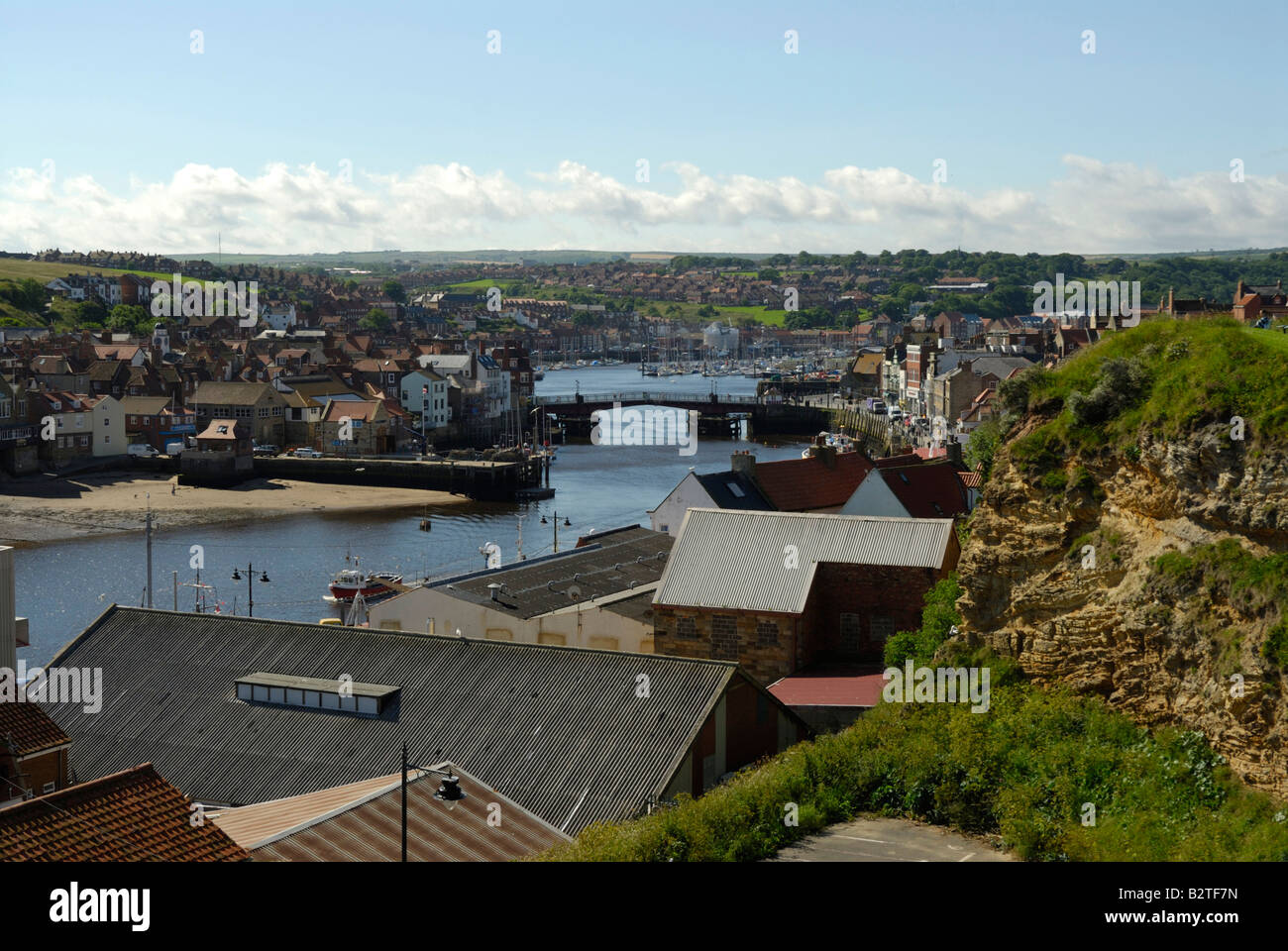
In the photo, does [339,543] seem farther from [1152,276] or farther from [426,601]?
[1152,276]

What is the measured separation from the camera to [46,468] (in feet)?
227

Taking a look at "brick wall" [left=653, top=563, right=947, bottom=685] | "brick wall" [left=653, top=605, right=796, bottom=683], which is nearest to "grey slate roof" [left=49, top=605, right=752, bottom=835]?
"brick wall" [left=653, top=605, right=796, bottom=683]

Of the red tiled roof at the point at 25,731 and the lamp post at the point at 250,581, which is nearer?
the red tiled roof at the point at 25,731

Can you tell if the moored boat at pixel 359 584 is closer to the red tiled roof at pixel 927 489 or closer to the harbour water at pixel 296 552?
the harbour water at pixel 296 552

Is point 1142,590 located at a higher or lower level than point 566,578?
higher

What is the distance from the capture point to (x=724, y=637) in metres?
24.6

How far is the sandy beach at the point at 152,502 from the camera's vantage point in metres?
55.4

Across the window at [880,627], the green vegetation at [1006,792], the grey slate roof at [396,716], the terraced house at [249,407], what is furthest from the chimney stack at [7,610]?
the terraced house at [249,407]

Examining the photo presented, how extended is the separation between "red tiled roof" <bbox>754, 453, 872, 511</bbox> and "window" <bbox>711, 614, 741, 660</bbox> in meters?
10.9

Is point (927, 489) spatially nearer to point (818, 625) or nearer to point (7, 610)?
point (818, 625)

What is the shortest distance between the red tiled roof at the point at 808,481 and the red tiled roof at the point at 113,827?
25235 millimetres

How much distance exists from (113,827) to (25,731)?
441 cm

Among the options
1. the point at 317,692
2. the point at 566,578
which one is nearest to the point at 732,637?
the point at 566,578
